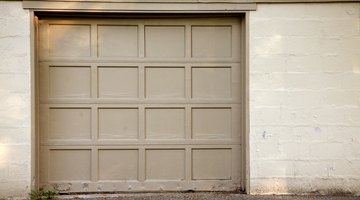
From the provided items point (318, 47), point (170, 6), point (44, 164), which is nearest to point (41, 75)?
point (44, 164)

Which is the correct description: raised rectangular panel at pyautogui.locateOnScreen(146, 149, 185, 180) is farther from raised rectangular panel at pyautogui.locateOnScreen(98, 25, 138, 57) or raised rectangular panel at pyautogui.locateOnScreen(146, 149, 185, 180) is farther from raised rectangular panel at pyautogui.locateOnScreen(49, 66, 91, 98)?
raised rectangular panel at pyautogui.locateOnScreen(98, 25, 138, 57)

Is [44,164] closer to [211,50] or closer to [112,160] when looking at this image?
[112,160]

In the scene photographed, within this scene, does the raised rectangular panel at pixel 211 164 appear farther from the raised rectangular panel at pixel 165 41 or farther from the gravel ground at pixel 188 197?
the raised rectangular panel at pixel 165 41

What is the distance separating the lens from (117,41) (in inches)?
270

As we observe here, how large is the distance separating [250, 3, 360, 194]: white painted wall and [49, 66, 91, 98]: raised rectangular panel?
2134 mm

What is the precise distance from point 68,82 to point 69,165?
107 centimetres

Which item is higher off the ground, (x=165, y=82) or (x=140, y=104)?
(x=165, y=82)

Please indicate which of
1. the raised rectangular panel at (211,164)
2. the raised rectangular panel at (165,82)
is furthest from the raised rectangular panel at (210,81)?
the raised rectangular panel at (211,164)

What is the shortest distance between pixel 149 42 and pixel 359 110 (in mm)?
2802

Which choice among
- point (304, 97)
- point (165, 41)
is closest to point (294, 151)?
point (304, 97)

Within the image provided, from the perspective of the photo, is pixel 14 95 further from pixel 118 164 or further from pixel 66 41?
pixel 118 164

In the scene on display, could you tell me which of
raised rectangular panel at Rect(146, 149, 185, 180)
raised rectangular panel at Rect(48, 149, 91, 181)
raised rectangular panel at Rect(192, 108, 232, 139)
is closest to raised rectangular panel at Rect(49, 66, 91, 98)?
raised rectangular panel at Rect(48, 149, 91, 181)

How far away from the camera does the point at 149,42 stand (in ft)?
22.6

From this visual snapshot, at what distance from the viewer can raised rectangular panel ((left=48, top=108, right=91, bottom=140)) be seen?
6.82 metres
